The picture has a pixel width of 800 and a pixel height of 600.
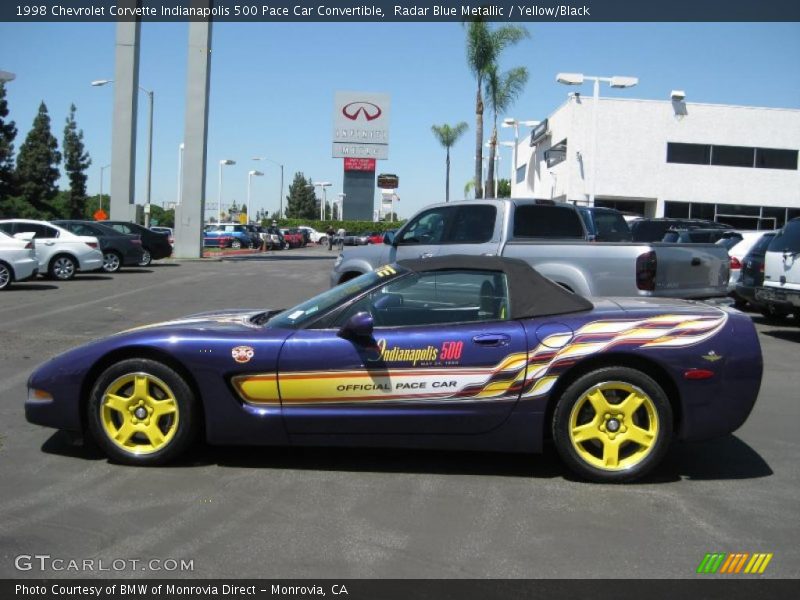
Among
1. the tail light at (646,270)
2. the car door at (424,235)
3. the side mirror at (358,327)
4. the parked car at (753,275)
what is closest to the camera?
the side mirror at (358,327)

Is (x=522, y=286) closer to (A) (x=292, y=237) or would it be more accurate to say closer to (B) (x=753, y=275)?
(B) (x=753, y=275)

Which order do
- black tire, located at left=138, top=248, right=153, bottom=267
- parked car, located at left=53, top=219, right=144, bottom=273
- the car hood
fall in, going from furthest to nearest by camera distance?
black tire, located at left=138, top=248, right=153, bottom=267 → parked car, located at left=53, top=219, right=144, bottom=273 → the car hood

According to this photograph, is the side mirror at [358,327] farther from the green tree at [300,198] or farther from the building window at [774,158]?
the green tree at [300,198]

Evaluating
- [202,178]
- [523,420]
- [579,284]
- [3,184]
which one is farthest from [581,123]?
[3,184]

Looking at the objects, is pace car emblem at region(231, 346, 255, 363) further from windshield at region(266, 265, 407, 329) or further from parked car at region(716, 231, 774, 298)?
parked car at region(716, 231, 774, 298)

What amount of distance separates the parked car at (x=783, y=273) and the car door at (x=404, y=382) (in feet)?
24.8

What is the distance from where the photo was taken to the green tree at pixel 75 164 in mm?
74062

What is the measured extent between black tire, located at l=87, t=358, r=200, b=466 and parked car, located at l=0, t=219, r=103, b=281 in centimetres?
1582

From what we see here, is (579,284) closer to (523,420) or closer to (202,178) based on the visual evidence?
(523,420)

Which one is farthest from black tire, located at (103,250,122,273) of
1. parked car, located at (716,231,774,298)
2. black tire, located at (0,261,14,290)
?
parked car, located at (716,231,774,298)

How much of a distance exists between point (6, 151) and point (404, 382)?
59806 millimetres

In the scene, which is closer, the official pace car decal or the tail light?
the official pace car decal

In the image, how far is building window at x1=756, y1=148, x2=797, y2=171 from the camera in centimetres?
3681

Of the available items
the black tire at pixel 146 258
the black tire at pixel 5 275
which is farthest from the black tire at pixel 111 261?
the black tire at pixel 5 275
